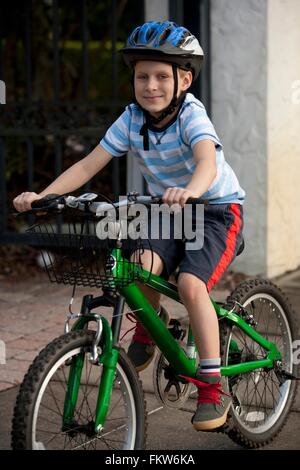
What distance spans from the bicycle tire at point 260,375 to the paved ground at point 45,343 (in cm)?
9

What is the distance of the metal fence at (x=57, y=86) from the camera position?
6777 millimetres

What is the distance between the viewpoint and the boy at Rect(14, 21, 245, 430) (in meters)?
3.32

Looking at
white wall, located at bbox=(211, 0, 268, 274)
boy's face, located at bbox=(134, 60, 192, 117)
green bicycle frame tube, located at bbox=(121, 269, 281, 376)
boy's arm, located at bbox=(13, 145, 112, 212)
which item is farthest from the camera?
white wall, located at bbox=(211, 0, 268, 274)

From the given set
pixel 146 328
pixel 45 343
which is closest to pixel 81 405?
pixel 146 328

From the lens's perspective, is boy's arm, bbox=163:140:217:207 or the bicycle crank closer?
boy's arm, bbox=163:140:217:207

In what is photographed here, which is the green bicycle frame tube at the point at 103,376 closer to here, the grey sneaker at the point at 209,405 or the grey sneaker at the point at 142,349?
the grey sneaker at the point at 209,405

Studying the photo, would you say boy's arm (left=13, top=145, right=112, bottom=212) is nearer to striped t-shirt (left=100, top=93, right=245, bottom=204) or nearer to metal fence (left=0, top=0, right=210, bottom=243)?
striped t-shirt (left=100, top=93, right=245, bottom=204)

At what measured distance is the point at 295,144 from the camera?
6.84 m

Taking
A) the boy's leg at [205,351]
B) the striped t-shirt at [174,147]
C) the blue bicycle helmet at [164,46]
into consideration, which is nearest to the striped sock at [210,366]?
the boy's leg at [205,351]

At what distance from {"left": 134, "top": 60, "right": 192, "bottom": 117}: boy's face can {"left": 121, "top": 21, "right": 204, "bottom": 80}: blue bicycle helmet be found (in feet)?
0.10

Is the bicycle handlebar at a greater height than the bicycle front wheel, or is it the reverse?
the bicycle handlebar

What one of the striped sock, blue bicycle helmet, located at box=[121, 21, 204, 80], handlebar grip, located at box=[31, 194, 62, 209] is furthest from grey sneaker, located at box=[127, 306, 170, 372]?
blue bicycle helmet, located at box=[121, 21, 204, 80]

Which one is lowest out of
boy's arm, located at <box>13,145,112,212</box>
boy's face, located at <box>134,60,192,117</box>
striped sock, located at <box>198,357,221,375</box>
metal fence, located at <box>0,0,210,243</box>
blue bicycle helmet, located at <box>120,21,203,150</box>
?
striped sock, located at <box>198,357,221,375</box>
